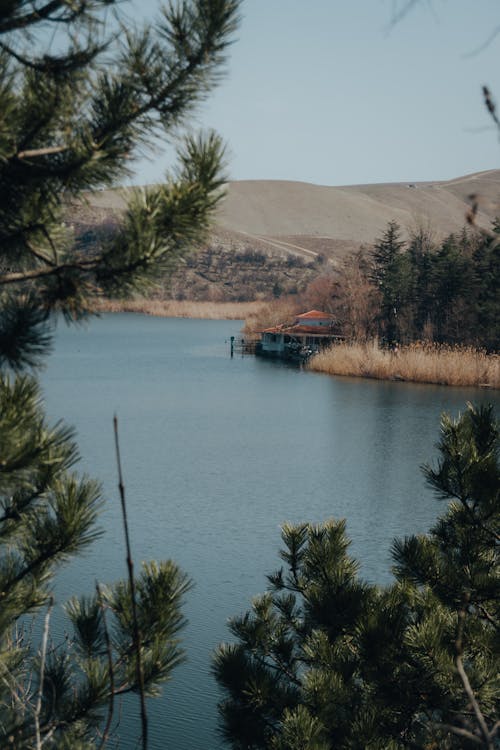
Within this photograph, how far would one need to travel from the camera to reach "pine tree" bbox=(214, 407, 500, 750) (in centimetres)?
423

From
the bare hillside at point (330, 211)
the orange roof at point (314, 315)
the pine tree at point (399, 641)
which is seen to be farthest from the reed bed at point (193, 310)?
the pine tree at point (399, 641)

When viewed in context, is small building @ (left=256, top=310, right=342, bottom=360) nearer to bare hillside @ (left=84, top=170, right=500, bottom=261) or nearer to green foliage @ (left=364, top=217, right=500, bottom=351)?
green foliage @ (left=364, top=217, right=500, bottom=351)

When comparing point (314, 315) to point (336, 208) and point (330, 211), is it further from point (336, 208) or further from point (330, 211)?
point (336, 208)

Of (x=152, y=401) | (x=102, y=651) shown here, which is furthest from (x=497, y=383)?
(x=102, y=651)

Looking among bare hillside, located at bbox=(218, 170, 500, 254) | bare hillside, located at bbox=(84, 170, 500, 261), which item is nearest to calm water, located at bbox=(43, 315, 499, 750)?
bare hillside, located at bbox=(84, 170, 500, 261)

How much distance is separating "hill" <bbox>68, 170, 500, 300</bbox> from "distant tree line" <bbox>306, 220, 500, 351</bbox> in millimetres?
24201

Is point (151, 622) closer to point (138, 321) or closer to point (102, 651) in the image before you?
point (102, 651)

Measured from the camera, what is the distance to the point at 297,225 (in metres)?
115

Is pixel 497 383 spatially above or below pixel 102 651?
below

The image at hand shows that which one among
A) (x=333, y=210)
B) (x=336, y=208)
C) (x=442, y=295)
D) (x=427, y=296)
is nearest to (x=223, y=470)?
(x=442, y=295)

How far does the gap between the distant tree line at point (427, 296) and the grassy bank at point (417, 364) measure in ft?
2.96

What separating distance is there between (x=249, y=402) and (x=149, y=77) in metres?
22.3

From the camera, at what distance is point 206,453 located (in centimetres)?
1812

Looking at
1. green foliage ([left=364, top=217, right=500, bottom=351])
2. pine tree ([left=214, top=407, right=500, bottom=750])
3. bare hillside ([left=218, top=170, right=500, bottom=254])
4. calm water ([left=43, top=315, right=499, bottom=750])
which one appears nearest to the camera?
pine tree ([left=214, top=407, right=500, bottom=750])
